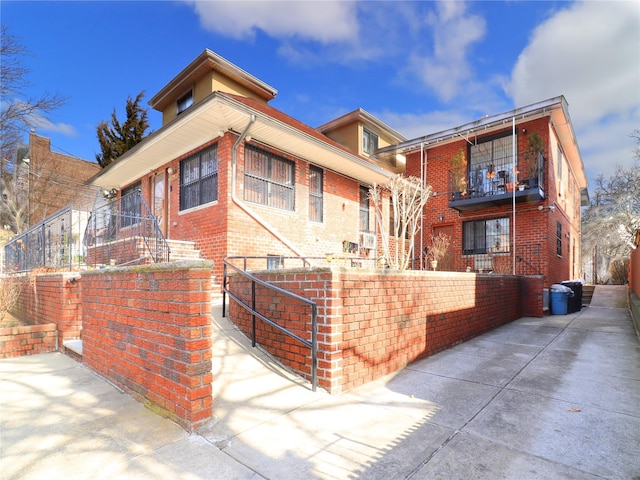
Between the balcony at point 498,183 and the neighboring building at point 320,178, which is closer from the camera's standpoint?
the neighboring building at point 320,178

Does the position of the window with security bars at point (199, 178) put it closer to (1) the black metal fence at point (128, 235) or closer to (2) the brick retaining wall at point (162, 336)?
(1) the black metal fence at point (128, 235)

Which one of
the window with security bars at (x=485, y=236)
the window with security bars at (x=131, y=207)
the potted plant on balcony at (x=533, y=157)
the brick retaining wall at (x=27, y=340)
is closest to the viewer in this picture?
the brick retaining wall at (x=27, y=340)

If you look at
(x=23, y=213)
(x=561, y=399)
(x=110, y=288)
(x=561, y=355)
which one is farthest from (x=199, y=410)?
(x=23, y=213)

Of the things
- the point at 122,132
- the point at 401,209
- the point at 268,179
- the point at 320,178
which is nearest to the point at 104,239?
the point at 268,179

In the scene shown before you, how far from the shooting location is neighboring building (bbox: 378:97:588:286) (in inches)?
428

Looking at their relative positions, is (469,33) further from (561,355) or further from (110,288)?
(110,288)

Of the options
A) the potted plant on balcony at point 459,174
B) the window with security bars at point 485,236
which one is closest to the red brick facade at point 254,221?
the potted plant on balcony at point 459,174

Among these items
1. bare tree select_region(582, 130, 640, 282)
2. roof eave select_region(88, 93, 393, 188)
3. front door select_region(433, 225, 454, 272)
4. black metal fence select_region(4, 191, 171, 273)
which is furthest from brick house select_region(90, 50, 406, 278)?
bare tree select_region(582, 130, 640, 282)

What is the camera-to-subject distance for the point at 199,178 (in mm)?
8984

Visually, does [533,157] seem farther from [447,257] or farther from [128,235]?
[128,235]

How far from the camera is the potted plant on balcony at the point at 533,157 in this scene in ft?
35.1

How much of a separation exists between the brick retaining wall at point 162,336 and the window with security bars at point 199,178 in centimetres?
527

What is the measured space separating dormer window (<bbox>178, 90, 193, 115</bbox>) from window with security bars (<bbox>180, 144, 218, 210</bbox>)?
3494 millimetres

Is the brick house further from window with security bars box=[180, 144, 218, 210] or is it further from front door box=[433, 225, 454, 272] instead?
front door box=[433, 225, 454, 272]
